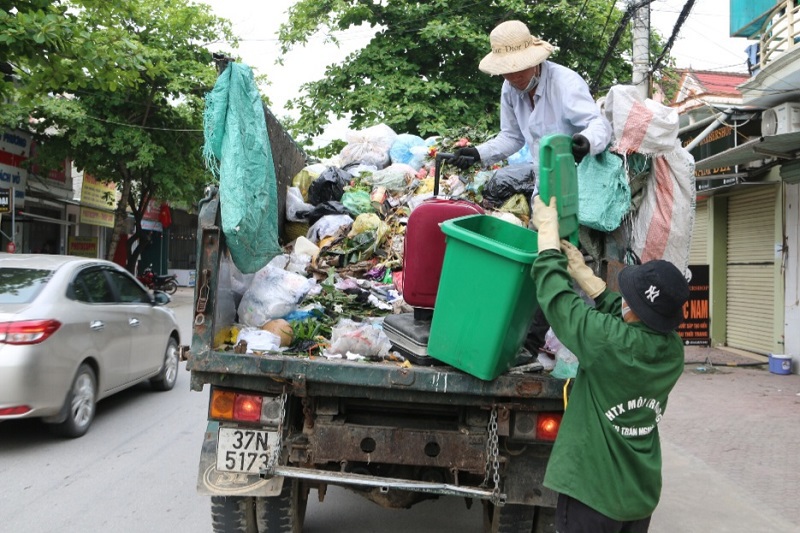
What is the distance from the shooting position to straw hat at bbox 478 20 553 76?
3697mm

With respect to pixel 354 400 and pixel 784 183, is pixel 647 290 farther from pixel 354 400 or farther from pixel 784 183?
pixel 784 183

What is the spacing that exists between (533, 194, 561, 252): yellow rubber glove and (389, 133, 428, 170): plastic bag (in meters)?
4.54

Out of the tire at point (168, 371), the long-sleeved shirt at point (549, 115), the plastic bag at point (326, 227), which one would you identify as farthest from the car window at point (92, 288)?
the long-sleeved shirt at point (549, 115)

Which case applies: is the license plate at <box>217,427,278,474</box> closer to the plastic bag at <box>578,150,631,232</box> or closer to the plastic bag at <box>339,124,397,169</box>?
the plastic bag at <box>578,150,631,232</box>

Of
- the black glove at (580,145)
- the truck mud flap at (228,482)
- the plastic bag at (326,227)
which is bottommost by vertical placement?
the truck mud flap at (228,482)

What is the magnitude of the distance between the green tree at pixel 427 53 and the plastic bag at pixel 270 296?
36.0 ft

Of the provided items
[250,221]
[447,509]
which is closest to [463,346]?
[250,221]

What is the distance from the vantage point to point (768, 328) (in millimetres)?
11258

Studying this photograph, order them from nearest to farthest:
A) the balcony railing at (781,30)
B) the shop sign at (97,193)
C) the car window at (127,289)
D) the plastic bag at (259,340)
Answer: the plastic bag at (259,340) → the car window at (127,289) → the balcony railing at (781,30) → the shop sign at (97,193)

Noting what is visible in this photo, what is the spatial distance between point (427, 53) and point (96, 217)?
15.3 meters

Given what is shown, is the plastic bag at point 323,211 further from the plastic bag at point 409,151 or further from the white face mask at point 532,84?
the white face mask at point 532,84

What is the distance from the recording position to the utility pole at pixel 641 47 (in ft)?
33.6

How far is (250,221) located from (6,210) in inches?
487

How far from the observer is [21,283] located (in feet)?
18.4
